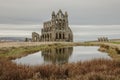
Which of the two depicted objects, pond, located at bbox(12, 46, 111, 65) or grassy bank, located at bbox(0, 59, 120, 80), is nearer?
grassy bank, located at bbox(0, 59, 120, 80)

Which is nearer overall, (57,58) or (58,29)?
(57,58)

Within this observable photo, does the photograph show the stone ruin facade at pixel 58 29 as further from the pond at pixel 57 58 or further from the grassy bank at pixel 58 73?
the grassy bank at pixel 58 73

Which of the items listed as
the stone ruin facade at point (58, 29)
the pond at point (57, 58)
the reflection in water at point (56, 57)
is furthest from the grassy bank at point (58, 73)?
the stone ruin facade at point (58, 29)

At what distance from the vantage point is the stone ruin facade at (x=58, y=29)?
122 metres

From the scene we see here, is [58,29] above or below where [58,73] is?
above

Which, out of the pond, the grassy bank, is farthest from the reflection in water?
the grassy bank

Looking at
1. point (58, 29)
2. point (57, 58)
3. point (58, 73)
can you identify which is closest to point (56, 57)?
point (57, 58)

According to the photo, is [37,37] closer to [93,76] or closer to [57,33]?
[57,33]

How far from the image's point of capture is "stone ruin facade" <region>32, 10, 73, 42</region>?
12238 cm

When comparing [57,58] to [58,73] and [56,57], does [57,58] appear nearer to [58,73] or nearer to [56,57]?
[56,57]

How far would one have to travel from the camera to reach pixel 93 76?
43.9 feet

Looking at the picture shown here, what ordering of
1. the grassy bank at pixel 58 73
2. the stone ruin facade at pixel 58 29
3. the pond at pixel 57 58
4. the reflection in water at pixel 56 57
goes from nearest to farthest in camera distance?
1. the grassy bank at pixel 58 73
2. the pond at pixel 57 58
3. the reflection in water at pixel 56 57
4. the stone ruin facade at pixel 58 29

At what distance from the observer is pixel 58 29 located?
4857 inches

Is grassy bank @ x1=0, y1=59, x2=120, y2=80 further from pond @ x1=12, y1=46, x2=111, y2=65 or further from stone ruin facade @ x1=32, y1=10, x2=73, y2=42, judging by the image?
stone ruin facade @ x1=32, y1=10, x2=73, y2=42
